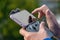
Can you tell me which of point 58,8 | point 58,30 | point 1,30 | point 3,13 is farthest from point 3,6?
point 58,8

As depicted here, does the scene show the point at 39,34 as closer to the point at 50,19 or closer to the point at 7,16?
the point at 50,19

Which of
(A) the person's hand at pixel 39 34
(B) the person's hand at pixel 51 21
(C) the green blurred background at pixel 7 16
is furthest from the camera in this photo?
(C) the green blurred background at pixel 7 16

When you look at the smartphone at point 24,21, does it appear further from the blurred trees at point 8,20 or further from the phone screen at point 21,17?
the blurred trees at point 8,20

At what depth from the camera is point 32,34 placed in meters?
1.53

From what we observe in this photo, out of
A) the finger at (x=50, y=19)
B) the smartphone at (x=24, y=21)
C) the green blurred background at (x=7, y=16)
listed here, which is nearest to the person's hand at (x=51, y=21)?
the finger at (x=50, y=19)

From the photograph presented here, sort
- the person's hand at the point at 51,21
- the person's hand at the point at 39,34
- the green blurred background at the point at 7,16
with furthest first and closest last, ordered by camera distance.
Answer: the green blurred background at the point at 7,16 → the person's hand at the point at 51,21 → the person's hand at the point at 39,34

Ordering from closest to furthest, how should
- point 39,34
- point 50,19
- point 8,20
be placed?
1. point 39,34
2. point 50,19
3. point 8,20

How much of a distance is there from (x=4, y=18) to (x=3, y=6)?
176mm

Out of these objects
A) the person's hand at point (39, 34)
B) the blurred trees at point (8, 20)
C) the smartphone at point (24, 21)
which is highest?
the blurred trees at point (8, 20)

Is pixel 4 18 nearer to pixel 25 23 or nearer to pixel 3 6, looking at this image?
pixel 3 6

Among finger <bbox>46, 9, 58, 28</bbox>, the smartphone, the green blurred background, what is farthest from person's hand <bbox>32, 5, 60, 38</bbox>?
the green blurred background

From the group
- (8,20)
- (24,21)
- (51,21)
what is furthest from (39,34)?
(8,20)

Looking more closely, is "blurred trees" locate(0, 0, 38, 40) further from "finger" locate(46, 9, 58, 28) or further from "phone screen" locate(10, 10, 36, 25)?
"phone screen" locate(10, 10, 36, 25)

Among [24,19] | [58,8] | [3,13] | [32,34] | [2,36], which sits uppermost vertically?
[58,8]
